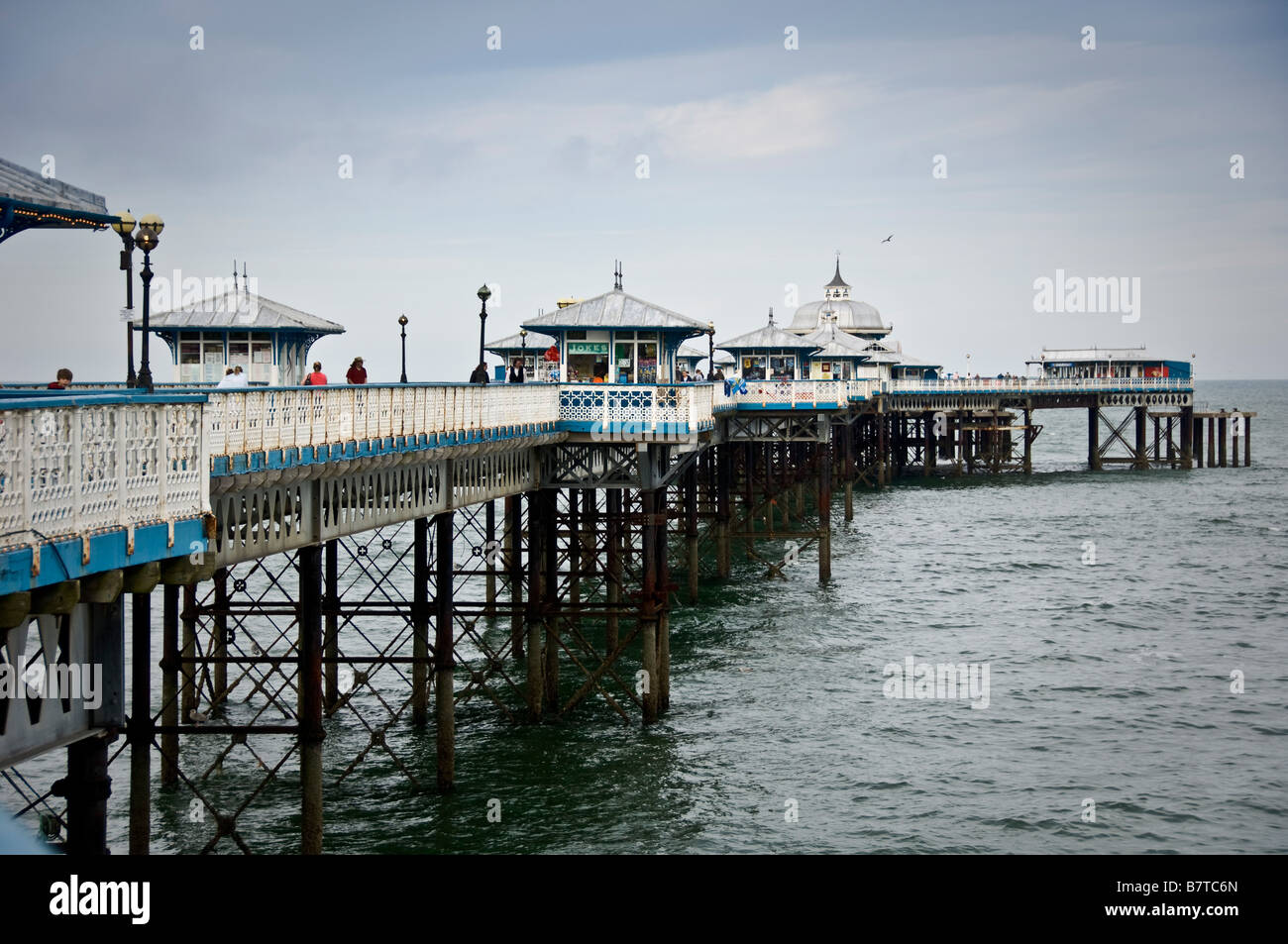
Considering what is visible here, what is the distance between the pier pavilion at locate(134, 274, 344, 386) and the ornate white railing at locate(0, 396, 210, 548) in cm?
1621

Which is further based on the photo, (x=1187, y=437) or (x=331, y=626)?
(x=1187, y=437)

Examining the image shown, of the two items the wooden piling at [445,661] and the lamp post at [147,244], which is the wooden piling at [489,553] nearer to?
the wooden piling at [445,661]

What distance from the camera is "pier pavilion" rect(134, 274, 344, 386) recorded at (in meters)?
28.3

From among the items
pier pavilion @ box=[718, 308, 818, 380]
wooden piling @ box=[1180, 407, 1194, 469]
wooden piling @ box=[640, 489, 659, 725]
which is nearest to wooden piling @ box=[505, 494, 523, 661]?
wooden piling @ box=[640, 489, 659, 725]

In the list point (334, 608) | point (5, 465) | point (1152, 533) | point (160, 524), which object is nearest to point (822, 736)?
point (334, 608)

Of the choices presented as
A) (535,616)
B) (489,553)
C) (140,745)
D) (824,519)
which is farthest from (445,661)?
(824,519)

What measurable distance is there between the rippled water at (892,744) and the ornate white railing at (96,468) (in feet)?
30.3

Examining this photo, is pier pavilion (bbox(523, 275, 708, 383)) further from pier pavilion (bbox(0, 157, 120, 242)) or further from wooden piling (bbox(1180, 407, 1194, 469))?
wooden piling (bbox(1180, 407, 1194, 469))

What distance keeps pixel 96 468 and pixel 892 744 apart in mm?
18624

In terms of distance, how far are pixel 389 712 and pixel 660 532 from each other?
6.33 meters

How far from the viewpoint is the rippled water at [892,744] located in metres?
21.4

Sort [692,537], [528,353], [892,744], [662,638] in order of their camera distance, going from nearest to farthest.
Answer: [892,744] → [662,638] → [692,537] → [528,353]

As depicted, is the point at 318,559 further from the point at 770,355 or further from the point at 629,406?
the point at 770,355

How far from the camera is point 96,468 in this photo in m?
10.9
